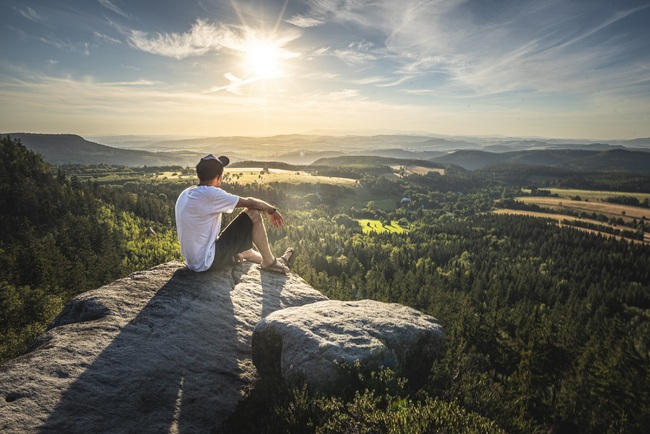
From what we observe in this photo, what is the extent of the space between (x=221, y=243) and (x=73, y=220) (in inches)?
3780

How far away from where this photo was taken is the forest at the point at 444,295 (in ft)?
24.0

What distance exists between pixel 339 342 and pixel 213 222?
5.53 m

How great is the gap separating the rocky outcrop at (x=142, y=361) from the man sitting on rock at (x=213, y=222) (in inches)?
37.6

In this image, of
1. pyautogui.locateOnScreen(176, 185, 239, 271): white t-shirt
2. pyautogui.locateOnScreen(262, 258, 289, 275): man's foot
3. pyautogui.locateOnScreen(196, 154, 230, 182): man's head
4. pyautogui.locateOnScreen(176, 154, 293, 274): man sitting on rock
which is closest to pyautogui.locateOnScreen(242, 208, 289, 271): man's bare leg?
pyautogui.locateOnScreen(176, 154, 293, 274): man sitting on rock

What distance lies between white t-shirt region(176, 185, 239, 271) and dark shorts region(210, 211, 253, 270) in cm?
79

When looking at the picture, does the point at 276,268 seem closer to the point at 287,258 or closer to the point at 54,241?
the point at 287,258

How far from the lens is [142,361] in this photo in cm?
767

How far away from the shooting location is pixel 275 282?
13430 mm

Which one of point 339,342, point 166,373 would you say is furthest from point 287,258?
point 166,373

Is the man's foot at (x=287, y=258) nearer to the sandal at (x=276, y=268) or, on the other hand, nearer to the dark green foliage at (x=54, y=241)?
the sandal at (x=276, y=268)

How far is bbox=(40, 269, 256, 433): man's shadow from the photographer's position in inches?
247

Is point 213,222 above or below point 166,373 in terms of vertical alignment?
above

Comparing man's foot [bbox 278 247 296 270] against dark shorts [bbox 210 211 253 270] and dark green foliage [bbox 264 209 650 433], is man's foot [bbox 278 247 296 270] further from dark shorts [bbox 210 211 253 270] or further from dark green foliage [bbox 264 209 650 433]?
dark green foliage [bbox 264 209 650 433]

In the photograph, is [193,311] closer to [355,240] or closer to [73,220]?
[73,220]
